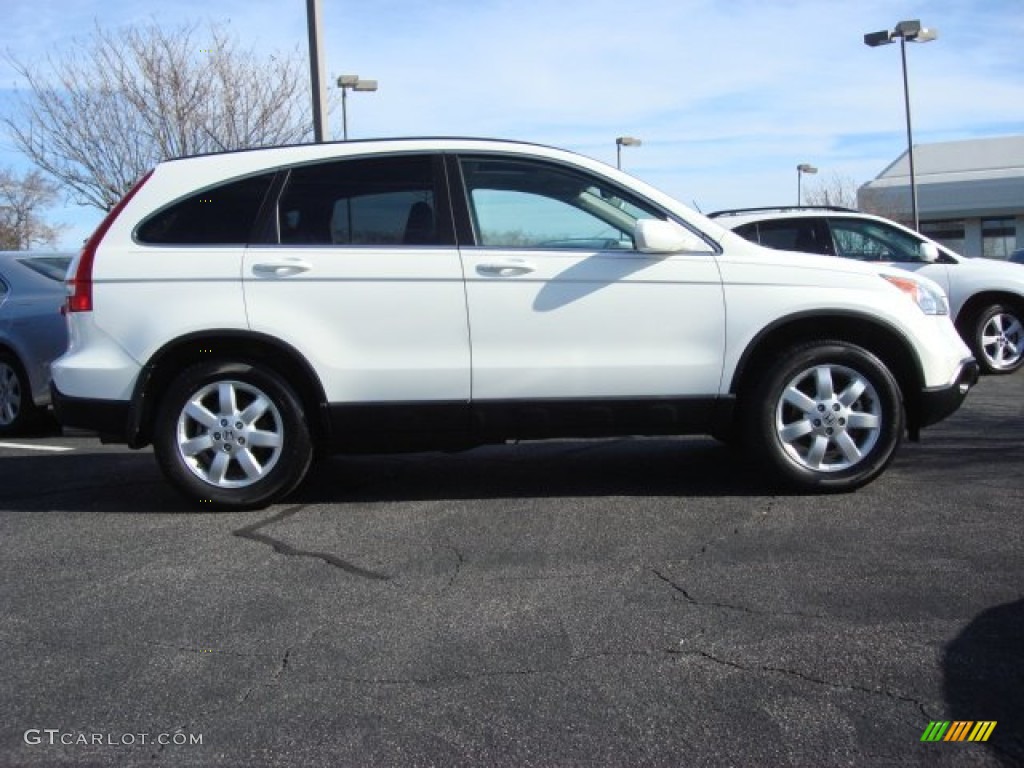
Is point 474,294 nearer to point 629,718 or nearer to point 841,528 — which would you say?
point 841,528

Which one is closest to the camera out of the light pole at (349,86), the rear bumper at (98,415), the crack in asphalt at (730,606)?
the crack in asphalt at (730,606)

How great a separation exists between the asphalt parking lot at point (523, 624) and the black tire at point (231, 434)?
0.20 metres

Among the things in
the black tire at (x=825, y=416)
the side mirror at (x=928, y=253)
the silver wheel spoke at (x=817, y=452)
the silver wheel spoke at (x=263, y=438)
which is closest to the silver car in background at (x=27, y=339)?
the silver wheel spoke at (x=263, y=438)

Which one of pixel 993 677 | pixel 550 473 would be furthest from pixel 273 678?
pixel 550 473

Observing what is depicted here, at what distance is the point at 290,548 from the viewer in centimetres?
465

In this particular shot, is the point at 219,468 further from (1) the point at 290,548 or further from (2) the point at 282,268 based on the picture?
(2) the point at 282,268

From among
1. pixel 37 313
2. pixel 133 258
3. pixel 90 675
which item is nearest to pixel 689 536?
pixel 90 675

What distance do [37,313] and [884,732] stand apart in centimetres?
760

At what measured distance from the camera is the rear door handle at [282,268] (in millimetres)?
5051

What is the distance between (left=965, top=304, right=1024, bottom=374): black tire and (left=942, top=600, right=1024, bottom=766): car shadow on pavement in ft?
24.0

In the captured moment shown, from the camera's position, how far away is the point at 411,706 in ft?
9.95

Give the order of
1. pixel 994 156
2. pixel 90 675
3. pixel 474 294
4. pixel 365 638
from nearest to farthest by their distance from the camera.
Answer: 1. pixel 90 675
2. pixel 365 638
3. pixel 474 294
4. pixel 994 156

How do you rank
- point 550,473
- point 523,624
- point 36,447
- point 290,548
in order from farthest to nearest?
1. point 36,447
2. point 550,473
3. point 290,548
4. point 523,624

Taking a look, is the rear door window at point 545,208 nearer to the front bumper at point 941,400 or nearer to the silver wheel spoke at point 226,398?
the silver wheel spoke at point 226,398
